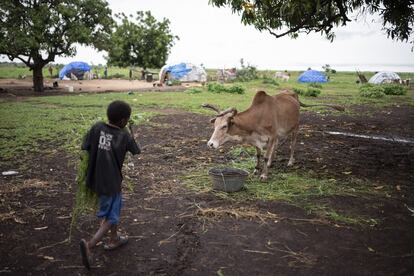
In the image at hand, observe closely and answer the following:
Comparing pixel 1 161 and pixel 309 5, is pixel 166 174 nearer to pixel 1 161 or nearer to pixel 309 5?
pixel 1 161

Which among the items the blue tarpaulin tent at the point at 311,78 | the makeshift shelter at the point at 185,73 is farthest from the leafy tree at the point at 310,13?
the blue tarpaulin tent at the point at 311,78

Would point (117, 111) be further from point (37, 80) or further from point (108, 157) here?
point (37, 80)

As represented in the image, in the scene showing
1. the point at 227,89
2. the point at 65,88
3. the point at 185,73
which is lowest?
the point at 65,88

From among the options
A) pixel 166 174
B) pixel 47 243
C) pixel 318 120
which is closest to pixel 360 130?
pixel 318 120

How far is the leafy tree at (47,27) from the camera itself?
22.6 metres

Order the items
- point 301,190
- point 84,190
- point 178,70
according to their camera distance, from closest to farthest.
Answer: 1. point 84,190
2. point 301,190
3. point 178,70

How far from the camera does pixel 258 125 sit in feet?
23.5

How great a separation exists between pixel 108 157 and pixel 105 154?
0.05 metres

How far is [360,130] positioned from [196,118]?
609 centimetres

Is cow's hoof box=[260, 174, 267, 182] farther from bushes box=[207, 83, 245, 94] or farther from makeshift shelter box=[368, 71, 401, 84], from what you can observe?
makeshift shelter box=[368, 71, 401, 84]

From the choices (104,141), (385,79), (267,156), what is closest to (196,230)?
(104,141)

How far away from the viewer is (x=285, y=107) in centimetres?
798

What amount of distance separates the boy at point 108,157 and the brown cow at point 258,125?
8.52 feet

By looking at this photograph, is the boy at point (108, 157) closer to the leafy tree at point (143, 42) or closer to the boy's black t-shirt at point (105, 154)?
the boy's black t-shirt at point (105, 154)
